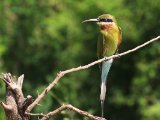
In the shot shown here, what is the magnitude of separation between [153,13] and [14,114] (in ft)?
44.3

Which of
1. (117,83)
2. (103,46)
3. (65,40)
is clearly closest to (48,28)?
(65,40)

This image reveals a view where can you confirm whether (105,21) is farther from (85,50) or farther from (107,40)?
(85,50)

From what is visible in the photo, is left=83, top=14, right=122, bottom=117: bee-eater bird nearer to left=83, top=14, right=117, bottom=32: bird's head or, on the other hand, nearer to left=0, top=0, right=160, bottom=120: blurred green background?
left=83, top=14, right=117, bottom=32: bird's head

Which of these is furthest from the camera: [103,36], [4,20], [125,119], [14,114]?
[4,20]

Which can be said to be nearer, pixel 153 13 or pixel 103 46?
pixel 103 46

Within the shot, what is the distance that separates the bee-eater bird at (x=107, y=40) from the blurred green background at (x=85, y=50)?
37.7 ft

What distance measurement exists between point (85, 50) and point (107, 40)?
1339 cm

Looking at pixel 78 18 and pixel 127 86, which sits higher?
pixel 78 18

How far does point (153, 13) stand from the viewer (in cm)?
1636

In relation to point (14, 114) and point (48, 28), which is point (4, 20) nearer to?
point (48, 28)

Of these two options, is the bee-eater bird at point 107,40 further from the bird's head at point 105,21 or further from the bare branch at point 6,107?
the bare branch at point 6,107

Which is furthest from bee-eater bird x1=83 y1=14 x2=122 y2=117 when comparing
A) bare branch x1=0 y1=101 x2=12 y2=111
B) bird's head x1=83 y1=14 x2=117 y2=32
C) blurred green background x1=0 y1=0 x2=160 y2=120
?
blurred green background x1=0 y1=0 x2=160 y2=120

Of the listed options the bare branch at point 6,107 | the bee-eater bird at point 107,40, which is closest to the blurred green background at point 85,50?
the bee-eater bird at point 107,40

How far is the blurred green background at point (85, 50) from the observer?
1577 centimetres
